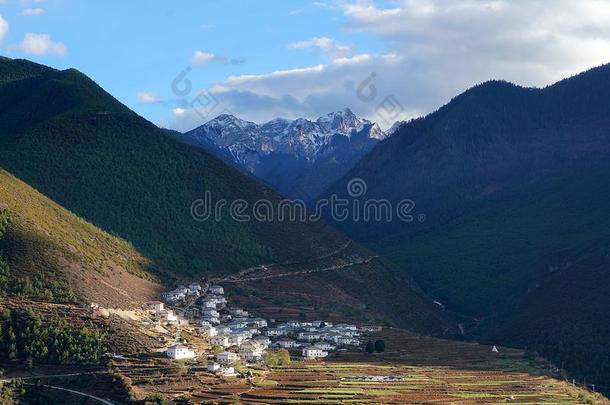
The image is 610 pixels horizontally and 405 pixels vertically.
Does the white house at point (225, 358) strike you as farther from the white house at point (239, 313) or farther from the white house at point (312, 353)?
the white house at point (239, 313)

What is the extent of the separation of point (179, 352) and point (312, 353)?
58.5 feet

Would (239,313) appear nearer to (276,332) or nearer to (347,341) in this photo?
(276,332)

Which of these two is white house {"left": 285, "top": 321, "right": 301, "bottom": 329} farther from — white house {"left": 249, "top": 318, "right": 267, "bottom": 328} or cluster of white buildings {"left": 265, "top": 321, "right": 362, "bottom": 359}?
white house {"left": 249, "top": 318, "right": 267, "bottom": 328}

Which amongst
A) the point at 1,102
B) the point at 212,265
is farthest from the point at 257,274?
the point at 1,102

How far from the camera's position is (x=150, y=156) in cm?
15575

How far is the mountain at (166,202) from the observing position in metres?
136

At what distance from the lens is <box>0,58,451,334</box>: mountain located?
5364 inches

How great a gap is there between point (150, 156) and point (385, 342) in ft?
187

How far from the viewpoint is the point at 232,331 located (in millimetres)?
107125

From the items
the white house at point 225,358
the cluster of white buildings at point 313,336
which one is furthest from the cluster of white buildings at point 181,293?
the white house at point 225,358

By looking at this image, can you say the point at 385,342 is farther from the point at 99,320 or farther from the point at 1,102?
the point at 1,102

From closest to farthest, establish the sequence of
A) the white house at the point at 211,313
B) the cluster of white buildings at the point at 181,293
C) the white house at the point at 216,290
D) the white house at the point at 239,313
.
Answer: the white house at the point at 211,313, the cluster of white buildings at the point at 181,293, the white house at the point at 239,313, the white house at the point at 216,290

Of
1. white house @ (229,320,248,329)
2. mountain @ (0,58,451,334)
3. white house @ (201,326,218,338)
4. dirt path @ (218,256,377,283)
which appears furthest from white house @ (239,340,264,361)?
dirt path @ (218,256,377,283)

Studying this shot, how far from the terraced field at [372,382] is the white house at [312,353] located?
5.47 feet
